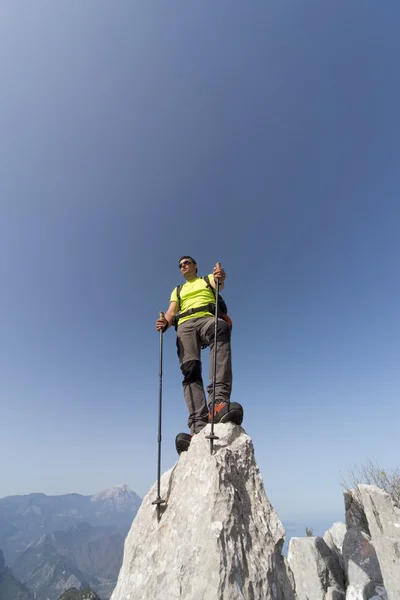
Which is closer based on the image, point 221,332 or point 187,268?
point 221,332

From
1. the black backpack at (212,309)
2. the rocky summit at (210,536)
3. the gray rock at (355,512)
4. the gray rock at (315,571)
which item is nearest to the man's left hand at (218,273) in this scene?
the black backpack at (212,309)

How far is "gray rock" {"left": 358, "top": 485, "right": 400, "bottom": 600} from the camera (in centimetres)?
882

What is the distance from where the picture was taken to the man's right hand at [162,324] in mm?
5910

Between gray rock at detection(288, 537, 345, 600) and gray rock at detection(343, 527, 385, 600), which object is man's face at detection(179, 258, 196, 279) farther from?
gray rock at detection(288, 537, 345, 600)

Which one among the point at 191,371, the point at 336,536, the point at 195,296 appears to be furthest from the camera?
the point at 336,536

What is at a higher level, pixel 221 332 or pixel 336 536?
pixel 221 332

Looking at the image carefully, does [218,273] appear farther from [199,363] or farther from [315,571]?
[315,571]

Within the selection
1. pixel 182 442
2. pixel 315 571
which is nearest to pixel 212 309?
pixel 182 442

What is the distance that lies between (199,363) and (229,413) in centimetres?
Answer: 128

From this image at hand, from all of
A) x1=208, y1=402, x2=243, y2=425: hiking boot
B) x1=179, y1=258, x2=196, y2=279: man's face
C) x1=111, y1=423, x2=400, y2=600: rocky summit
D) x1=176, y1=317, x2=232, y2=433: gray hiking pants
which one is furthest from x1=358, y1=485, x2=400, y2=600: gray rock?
x1=179, y1=258, x2=196, y2=279: man's face

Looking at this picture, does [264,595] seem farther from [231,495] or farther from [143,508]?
[143,508]

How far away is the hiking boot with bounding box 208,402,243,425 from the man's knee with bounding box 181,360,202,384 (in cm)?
90

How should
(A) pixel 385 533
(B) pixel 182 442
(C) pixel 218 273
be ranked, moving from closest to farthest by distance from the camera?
(B) pixel 182 442
(C) pixel 218 273
(A) pixel 385 533

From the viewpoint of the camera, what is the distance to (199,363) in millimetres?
5785
